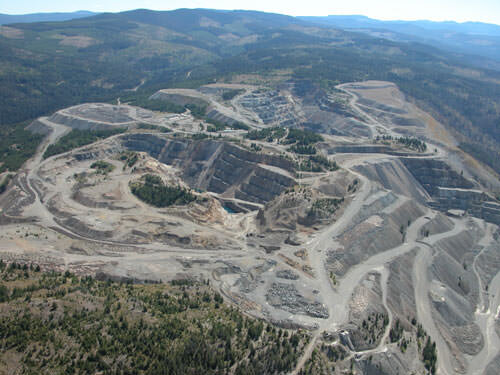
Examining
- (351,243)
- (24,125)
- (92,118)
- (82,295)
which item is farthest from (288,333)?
(24,125)

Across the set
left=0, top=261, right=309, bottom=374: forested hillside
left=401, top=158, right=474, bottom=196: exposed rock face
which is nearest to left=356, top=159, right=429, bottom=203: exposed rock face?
left=401, top=158, right=474, bottom=196: exposed rock face

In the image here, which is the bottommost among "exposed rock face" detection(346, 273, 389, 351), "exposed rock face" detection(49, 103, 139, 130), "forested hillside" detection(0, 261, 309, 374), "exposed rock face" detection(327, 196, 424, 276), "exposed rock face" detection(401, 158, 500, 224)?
"exposed rock face" detection(401, 158, 500, 224)

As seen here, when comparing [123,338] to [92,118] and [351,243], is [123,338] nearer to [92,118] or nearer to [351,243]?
[351,243]

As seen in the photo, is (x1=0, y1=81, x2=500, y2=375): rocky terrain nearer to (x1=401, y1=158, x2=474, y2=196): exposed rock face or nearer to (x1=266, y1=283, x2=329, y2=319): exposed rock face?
(x1=266, y1=283, x2=329, y2=319): exposed rock face

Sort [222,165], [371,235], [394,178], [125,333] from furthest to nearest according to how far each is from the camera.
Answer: [222,165] < [394,178] < [371,235] < [125,333]

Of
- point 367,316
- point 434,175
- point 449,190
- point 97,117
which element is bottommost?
point 449,190

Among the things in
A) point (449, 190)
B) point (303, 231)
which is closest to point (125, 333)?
point (303, 231)

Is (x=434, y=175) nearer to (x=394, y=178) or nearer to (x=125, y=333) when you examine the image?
(x=394, y=178)
